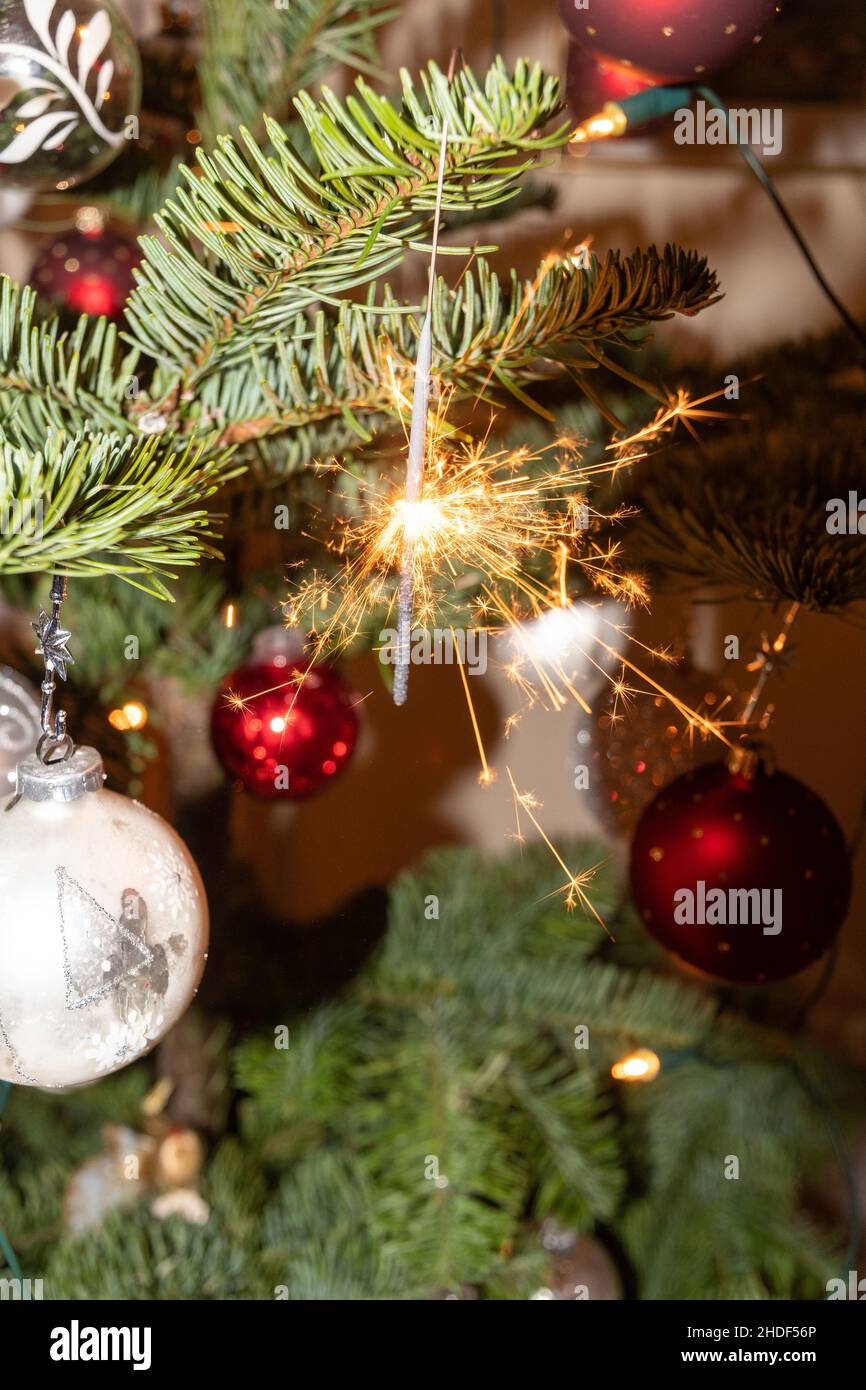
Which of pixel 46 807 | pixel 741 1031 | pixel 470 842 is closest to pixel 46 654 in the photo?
pixel 46 807

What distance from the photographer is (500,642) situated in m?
0.42

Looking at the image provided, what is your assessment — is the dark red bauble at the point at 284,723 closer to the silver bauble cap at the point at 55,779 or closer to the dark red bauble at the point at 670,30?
the silver bauble cap at the point at 55,779

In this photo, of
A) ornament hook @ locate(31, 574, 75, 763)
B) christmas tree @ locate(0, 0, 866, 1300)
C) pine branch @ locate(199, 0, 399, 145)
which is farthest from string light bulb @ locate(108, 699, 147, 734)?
pine branch @ locate(199, 0, 399, 145)

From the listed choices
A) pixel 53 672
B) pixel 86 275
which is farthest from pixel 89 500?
pixel 86 275

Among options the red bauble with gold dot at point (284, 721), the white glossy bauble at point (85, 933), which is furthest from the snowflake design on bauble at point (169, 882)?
the red bauble with gold dot at point (284, 721)

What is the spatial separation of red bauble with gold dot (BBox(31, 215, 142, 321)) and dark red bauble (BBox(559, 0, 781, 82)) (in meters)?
0.24

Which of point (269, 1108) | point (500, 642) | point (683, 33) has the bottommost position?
point (269, 1108)

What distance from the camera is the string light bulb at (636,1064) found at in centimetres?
55

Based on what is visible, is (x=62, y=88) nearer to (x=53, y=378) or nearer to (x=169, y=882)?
(x=53, y=378)

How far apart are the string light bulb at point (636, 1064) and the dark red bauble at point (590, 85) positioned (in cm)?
44
